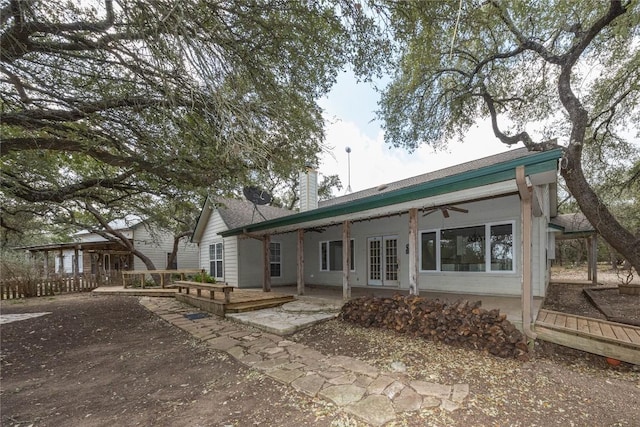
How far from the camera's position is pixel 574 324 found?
15.5 ft

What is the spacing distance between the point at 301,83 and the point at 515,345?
5.48m

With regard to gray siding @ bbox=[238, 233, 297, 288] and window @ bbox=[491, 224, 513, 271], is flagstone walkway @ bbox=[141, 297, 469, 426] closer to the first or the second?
window @ bbox=[491, 224, 513, 271]

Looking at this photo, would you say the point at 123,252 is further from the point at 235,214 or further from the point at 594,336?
the point at 594,336

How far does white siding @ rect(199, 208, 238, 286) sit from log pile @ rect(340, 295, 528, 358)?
22.5 ft

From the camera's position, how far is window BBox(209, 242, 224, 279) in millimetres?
13008

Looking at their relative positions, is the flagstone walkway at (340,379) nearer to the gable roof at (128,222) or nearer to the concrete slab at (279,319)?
the concrete slab at (279,319)

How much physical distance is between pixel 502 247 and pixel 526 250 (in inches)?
136

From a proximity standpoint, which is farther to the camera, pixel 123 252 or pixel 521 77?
pixel 123 252

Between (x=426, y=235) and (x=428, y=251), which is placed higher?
(x=426, y=235)

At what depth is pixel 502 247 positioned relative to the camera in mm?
7188

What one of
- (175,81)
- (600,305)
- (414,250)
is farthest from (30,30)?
(600,305)

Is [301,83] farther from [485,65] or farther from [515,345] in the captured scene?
[485,65]

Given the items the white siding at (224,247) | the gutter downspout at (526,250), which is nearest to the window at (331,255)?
the white siding at (224,247)

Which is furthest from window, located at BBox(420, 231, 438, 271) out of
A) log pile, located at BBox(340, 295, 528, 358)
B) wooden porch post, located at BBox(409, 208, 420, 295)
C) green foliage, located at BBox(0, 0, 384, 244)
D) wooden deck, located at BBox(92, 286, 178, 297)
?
wooden deck, located at BBox(92, 286, 178, 297)
